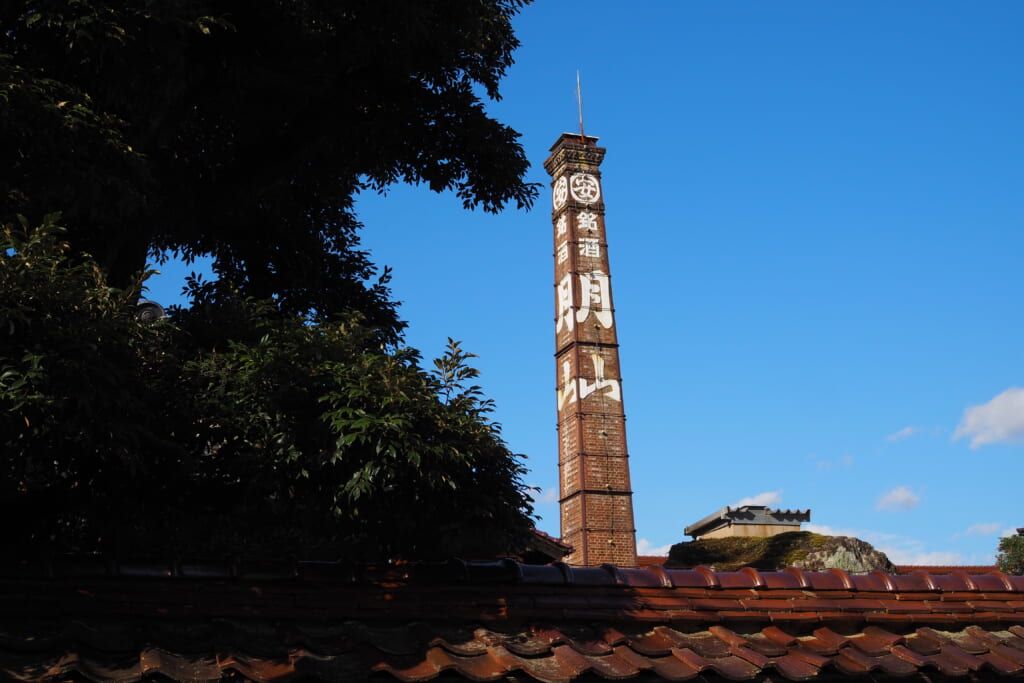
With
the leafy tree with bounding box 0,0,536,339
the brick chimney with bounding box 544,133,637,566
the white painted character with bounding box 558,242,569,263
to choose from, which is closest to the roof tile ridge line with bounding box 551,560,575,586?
the leafy tree with bounding box 0,0,536,339

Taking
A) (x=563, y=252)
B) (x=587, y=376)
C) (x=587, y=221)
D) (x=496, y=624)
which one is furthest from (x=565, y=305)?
(x=496, y=624)

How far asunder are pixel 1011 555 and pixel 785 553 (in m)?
5.55

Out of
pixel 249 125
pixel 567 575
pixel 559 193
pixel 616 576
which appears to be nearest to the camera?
pixel 567 575

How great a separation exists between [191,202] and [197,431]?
299 centimetres

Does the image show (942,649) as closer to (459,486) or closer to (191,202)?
(459,486)

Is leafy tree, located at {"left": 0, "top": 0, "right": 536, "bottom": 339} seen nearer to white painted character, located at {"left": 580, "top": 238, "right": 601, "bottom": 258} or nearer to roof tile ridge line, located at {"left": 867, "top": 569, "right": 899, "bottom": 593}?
roof tile ridge line, located at {"left": 867, "top": 569, "right": 899, "bottom": 593}

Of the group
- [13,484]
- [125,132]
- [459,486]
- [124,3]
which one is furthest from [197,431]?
[124,3]

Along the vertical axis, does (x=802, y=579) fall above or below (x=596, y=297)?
below

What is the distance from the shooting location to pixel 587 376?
29125mm

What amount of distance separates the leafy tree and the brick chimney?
19.0 m

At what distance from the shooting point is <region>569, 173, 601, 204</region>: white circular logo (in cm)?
3133

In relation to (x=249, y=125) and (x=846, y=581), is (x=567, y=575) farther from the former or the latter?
(x=249, y=125)

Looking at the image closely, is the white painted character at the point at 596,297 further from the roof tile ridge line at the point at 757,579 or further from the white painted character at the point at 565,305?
the roof tile ridge line at the point at 757,579

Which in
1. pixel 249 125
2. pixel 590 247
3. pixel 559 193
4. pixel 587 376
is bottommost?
pixel 249 125
